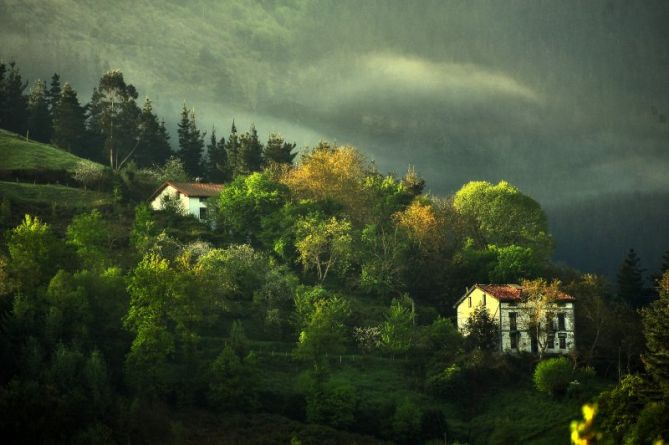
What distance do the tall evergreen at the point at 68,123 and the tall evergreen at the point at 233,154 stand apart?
2554 cm

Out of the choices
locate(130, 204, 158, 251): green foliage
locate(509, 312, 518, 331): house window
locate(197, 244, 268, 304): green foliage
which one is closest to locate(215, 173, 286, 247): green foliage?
locate(197, 244, 268, 304): green foliage

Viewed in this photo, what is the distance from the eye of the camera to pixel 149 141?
13025 cm

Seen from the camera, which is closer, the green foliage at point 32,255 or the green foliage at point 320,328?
the green foliage at point 32,255

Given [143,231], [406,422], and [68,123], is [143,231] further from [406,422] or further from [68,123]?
[68,123]

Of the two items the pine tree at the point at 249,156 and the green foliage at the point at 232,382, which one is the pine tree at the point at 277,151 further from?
the green foliage at the point at 232,382

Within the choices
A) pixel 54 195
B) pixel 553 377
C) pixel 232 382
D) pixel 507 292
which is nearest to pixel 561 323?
pixel 507 292

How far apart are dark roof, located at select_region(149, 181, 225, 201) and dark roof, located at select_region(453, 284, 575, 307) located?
41.3 meters

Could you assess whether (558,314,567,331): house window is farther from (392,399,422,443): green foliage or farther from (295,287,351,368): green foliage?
(392,399,422,443): green foliage

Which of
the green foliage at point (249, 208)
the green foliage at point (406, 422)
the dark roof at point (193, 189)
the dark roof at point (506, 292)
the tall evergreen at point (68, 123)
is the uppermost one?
the tall evergreen at point (68, 123)

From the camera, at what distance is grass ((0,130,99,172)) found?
10969cm

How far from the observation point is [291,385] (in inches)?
2596

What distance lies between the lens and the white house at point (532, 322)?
243 feet

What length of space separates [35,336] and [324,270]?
42.1 m

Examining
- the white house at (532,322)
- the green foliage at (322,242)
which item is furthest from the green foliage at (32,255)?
the white house at (532,322)
